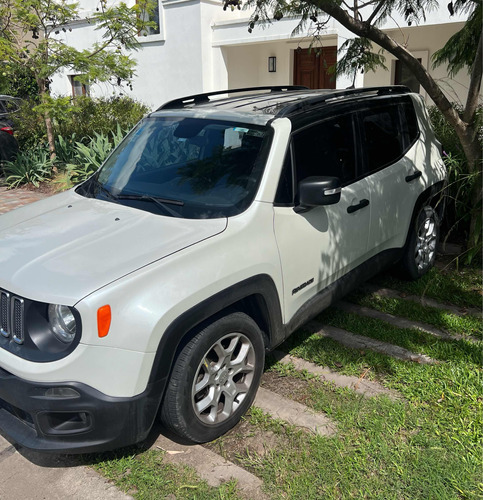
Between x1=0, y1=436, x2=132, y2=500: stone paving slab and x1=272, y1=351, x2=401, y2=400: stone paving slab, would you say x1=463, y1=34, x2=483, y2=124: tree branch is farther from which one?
x1=0, y1=436, x2=132, y2=500: stone paving slab

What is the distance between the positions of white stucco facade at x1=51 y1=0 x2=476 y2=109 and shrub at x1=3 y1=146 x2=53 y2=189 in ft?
12.9

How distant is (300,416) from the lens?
3215mm

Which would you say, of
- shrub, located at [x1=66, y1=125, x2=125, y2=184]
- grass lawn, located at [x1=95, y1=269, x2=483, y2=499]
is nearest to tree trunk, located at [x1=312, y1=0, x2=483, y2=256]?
grass lawn, located at [x1=95, y1=269, x2=483, y2=499]

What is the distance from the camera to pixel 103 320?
2.41m

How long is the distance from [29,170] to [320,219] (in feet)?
26.6

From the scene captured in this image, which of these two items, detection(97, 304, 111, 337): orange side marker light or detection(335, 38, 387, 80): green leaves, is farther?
detection(335, 38, 387, 80): green leaves

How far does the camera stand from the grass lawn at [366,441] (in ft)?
8.67

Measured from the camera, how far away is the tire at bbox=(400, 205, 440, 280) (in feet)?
15.7

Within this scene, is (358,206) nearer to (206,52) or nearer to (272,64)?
(206,52)

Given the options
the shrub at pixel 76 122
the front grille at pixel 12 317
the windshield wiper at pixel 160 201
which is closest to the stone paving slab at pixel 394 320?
the windshield wiper at pixel 160 201

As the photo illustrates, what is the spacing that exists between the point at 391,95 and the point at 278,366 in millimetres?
2601

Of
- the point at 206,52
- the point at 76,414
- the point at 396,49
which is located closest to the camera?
the point at 76,414

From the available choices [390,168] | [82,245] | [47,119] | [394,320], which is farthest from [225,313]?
[47,119]

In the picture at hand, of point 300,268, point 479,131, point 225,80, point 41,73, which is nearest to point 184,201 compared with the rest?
point 300,268
